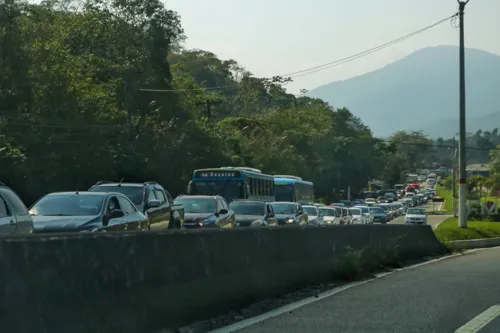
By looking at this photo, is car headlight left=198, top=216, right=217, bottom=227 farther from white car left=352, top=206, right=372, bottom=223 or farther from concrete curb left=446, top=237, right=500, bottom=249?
white car left=352, top=206, right=372, bottom=223

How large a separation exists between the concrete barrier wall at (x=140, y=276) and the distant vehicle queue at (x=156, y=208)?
11.6 ft

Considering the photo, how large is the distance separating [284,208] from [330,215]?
10.5 metres

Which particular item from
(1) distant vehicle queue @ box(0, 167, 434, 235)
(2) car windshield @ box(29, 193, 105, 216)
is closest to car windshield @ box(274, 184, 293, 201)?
(1) distant vehicle queue @ box(0, 167, 434, 235)

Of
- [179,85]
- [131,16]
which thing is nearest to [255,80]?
[179,85]

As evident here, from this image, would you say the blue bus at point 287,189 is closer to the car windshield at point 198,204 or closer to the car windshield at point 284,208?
the car windshield at point 284,208

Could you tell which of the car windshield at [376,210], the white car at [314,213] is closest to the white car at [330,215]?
the white car at [314,213]

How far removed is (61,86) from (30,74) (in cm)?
191

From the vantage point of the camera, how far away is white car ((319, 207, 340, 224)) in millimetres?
43737

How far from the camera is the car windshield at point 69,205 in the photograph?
15.5 meters

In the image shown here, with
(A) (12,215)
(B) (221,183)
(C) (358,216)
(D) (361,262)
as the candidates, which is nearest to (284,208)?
(B) (221,183)

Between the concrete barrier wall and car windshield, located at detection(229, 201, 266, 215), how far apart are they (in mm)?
13806

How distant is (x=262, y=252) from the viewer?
41.6 feet

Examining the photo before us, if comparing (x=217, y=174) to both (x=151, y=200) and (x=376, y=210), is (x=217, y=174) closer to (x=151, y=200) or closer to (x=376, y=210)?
(x=151, y=200)

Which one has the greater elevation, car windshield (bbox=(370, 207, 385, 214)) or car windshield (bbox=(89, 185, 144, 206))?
car windshield (bbox=(89, 185, 144, 206))
